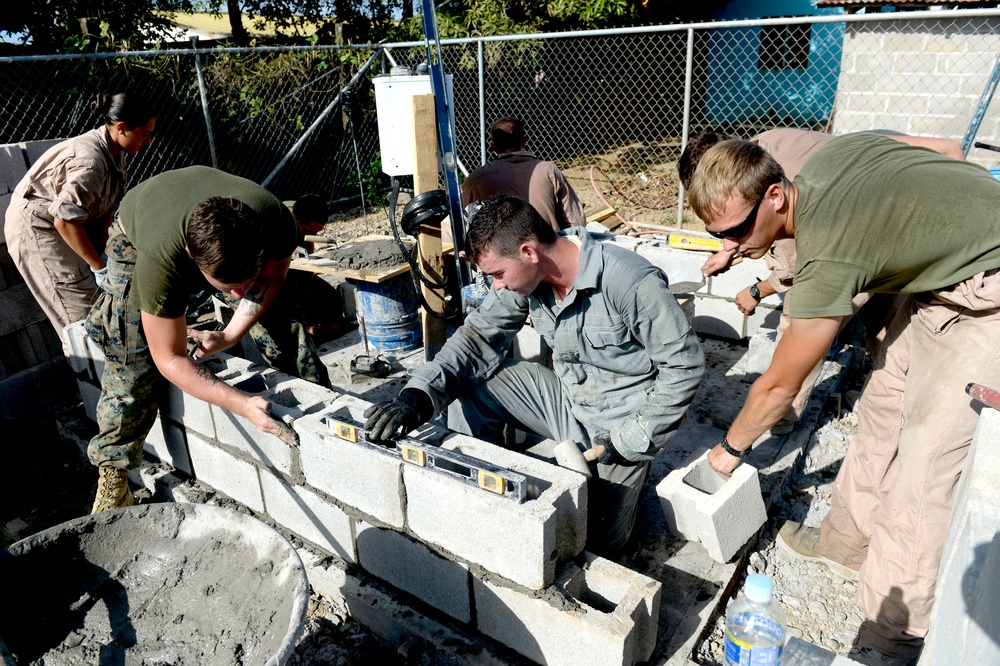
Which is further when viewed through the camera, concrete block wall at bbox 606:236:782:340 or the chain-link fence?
the chain-link fence

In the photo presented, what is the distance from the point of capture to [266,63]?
9.44 metres

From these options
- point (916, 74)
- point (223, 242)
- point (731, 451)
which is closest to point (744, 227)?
point (731, 451)

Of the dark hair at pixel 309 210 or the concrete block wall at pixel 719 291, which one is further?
the concrete block wall at pixel 719 291

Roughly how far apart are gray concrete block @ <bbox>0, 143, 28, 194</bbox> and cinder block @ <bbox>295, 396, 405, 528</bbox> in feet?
12.0

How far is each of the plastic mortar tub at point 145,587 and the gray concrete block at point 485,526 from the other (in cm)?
52

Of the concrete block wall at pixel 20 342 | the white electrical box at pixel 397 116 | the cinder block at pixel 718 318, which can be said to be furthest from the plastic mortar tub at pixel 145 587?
the cinder block at pixel 718 318

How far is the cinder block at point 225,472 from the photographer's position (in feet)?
10.9

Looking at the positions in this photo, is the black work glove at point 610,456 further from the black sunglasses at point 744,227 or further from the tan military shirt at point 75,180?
the tan military shirt at point 75,180

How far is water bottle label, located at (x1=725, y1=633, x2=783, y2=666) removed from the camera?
200 centimetres

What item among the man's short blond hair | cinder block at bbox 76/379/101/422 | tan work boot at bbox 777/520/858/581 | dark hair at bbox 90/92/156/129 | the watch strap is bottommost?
tan work boot at bbox 777/520/858/581

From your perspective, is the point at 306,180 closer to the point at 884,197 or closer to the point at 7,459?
the point at 7,459

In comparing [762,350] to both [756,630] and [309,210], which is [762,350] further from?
[309,210]

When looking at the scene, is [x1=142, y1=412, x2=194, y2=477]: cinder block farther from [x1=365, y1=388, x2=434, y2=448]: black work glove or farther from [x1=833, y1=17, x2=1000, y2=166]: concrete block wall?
[x1=833, y1=17, x2=1000, y2=166]: concrete block wall

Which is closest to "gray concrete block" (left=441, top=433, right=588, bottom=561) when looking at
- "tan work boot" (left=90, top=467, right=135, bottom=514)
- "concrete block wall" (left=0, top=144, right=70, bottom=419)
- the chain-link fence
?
"tan work boot" (left=90, top=467, right=135, bottom=514)
